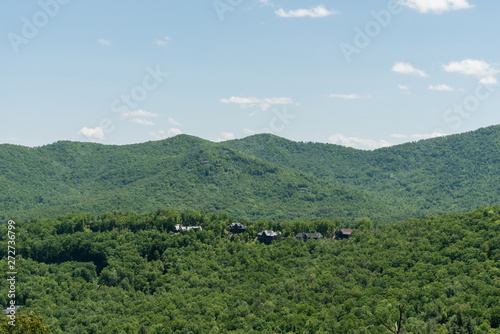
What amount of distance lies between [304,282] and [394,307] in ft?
73.0

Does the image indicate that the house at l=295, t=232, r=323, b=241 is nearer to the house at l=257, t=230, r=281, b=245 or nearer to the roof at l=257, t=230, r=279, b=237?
the roof at l=257, t=230, r=279, b=237

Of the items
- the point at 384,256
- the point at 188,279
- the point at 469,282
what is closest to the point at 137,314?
the point at 188,279

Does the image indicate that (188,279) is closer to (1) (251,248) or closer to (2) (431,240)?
(1) (251,248)

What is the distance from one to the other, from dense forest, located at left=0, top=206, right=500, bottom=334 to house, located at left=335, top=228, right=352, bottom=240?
327cm

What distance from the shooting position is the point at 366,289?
3346 inches

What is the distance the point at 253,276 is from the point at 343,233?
35.8m

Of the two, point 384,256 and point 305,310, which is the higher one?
point 384,256

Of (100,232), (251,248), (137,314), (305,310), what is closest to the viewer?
(305,310)

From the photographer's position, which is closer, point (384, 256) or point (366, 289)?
point (366, 289)

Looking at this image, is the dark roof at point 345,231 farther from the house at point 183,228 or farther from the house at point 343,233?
the house at point 183,228

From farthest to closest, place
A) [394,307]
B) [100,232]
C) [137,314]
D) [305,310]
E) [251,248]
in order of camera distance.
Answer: [100,232] < [251,248] < [137,314] < [305,310] < [394,307]

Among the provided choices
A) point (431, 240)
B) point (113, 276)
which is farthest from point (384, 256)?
point (113, 276)

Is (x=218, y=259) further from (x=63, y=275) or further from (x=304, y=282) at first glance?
(x=63, y=275)

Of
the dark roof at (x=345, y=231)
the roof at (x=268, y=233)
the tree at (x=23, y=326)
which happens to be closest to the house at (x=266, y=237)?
the roof at (x=268, y=233)
